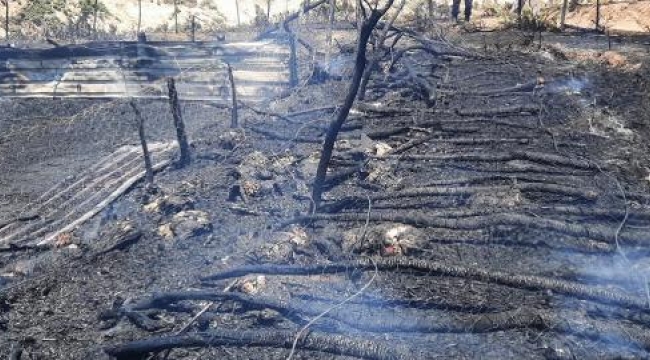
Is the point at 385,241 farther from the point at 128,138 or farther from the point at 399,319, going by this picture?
the point at 128,138

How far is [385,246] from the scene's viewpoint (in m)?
6.96

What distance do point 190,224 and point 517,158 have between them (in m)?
5.48

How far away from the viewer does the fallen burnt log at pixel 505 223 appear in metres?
6.61

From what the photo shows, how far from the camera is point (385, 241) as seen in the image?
22.9ft

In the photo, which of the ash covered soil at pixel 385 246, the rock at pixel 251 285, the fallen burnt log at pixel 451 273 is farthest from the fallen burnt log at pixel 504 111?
the rock at pixel 251 285

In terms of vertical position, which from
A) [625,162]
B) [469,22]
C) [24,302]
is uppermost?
[469,22]

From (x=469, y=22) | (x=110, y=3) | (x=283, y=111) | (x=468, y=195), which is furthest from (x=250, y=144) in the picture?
(x=110, y=3)

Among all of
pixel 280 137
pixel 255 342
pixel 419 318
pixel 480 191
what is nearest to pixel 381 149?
pixel 280 137

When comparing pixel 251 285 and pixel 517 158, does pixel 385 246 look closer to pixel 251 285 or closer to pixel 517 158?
pixel 251 285

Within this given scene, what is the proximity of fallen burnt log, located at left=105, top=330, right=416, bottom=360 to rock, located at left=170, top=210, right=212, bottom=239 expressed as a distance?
277 cm

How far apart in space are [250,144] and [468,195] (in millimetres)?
5206

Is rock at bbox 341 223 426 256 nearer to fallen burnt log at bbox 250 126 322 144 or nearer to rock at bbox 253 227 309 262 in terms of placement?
rock at bbox 253 227 309 262

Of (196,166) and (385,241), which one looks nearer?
(385,241)

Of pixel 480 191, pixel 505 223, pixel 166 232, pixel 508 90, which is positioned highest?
pixel 508 90
